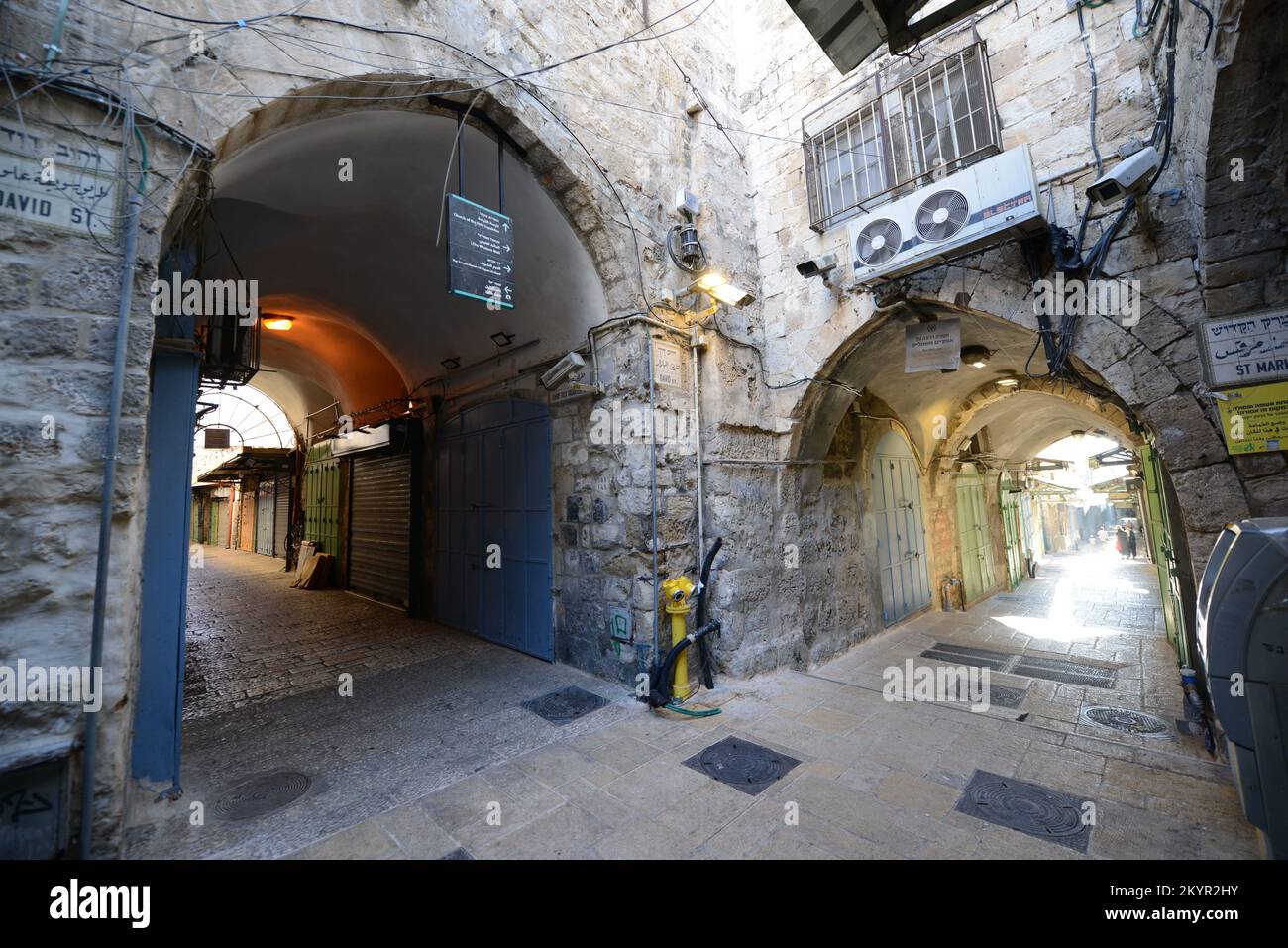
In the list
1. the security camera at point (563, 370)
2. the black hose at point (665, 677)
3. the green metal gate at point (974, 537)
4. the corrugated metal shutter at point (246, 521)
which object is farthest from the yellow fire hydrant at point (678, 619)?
the corrugated metal shutter at point (246, 521)

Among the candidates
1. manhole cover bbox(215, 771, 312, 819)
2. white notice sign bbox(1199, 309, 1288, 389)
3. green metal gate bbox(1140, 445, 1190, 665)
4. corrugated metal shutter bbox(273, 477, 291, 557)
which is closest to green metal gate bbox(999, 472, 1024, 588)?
green metal gate bbox(1140, 445, 1190, 665)

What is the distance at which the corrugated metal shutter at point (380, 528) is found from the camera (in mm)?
8352

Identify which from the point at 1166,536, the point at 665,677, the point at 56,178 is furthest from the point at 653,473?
the point at 1166,536

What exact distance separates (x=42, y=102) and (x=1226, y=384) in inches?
252

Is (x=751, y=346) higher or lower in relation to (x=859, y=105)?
lower

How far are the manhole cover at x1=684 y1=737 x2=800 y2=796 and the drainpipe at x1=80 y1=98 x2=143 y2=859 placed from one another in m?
2.91

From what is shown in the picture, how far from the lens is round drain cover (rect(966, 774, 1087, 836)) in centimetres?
266

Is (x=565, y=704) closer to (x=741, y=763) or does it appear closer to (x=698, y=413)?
(x=741, y=763)

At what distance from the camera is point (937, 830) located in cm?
263

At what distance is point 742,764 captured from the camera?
3.35 meters

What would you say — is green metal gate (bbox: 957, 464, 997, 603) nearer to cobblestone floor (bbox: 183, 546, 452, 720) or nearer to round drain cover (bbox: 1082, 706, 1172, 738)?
round drain cover (bbox: 1082, 706, 1172, 738)

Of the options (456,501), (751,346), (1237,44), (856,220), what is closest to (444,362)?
(456,501)

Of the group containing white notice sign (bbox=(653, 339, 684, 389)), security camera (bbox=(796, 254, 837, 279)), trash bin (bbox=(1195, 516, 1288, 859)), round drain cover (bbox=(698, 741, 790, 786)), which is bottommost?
round drain cover (bbox=(698, 741, 790, 786))
